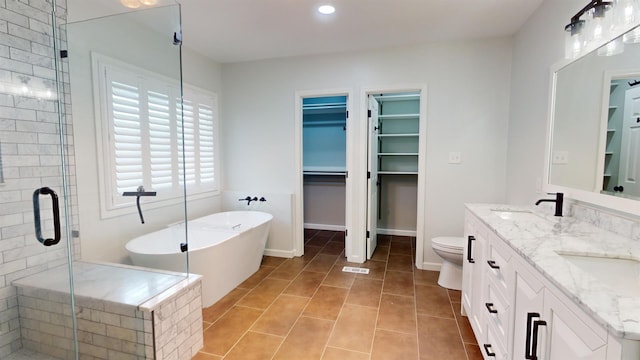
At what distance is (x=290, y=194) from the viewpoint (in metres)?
3.79

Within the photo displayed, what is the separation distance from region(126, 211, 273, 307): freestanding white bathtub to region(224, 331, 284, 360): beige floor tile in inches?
26.8

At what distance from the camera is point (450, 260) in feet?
9.50

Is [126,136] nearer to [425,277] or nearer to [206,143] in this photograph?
[206,143]

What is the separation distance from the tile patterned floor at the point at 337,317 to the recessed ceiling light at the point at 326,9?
8.29 feet

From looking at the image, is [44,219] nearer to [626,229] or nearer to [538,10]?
[626,229]

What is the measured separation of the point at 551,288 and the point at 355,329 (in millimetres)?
1533

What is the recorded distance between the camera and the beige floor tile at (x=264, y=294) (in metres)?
2.67

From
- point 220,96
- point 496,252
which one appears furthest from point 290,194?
point 496,252

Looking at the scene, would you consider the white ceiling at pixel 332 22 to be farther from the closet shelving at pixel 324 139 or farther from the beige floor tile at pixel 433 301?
the beige floor tile at pixel 433 301

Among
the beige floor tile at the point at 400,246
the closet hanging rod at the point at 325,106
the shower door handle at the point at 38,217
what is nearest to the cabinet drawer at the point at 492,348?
the beige floor tile at the point at 400,246

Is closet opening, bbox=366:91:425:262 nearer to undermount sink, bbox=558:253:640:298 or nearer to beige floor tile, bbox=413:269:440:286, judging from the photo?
beige floor tile, bbox=413:269:440:286

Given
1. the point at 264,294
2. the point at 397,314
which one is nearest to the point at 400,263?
the point at 397,314

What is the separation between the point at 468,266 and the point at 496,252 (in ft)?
2.35

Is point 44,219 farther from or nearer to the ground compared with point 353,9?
nearer to the ground
